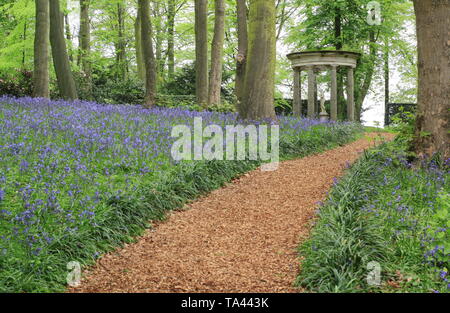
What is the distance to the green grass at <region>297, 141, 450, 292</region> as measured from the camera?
12.7 ft

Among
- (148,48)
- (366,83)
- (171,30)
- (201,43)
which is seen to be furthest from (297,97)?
(171,30)

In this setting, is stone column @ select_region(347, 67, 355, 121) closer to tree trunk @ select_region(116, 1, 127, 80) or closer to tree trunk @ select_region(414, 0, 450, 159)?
tree trunk @ select_region(414, 0, 450, 159)

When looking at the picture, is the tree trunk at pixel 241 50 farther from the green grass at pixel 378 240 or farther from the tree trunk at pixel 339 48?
the green grass at pixel 378 240

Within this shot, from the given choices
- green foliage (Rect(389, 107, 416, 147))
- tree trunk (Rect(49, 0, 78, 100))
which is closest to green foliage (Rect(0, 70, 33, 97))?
tree trunk (Rect(49, 0, 78, 100))

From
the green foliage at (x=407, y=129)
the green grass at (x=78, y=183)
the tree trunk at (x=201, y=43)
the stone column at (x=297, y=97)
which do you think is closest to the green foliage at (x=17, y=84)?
the tree trunk at (x=201, y=43)

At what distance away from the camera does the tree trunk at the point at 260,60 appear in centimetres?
1130

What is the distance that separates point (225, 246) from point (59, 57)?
11.2 m

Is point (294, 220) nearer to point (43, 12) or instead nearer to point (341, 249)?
point (341, 249)

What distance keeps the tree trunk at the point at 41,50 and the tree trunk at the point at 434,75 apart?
10.1 m

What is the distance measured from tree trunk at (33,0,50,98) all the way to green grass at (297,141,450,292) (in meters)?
10.1

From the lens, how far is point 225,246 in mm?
5184

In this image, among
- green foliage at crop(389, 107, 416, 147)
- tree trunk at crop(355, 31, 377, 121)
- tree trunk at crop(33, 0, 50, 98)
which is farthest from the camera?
tree trunk at crop(355, 31, 377, 121)

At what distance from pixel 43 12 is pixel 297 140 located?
27.0 feet

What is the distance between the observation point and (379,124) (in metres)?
8.20
